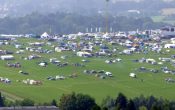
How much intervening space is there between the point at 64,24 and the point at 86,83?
4383cm

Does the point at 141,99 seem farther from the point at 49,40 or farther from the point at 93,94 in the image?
the point at 49,40

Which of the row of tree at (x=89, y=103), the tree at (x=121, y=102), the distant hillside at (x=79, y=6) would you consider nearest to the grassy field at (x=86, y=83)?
the row of tree at (x=89, y=103)

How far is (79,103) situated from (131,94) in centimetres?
895

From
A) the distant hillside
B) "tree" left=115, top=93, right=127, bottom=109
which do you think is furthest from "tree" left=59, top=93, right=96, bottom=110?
the distant hillside

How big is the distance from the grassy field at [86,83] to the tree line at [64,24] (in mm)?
30767

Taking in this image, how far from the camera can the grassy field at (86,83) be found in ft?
129

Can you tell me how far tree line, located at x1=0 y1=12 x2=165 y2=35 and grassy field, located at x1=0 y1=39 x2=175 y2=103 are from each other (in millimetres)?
30767

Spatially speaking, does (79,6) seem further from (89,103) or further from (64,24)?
(89,103)

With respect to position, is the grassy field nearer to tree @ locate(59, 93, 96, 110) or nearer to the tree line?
tree @ locate(59, 93, 96, 110)

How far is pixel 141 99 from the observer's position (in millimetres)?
34469

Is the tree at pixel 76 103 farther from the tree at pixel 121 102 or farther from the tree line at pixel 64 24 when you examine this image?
the tree line at pixel 64 24

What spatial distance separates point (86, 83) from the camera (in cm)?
4269

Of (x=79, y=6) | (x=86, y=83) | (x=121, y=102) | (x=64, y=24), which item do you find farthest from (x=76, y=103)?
(x=79, y=6)

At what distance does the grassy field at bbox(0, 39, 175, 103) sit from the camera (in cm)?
3922
